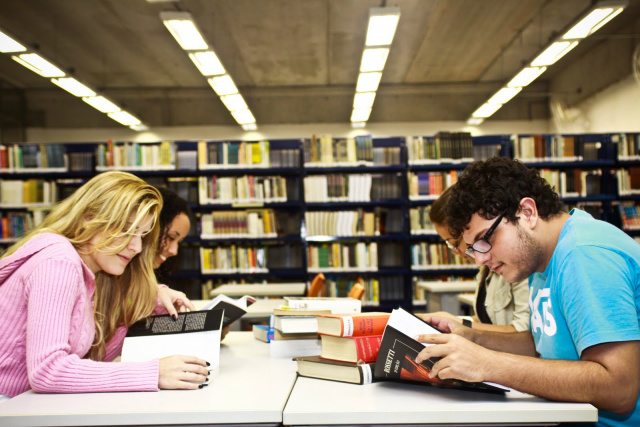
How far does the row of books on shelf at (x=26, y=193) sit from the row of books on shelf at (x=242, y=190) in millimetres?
1823

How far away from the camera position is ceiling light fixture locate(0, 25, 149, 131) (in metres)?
4.12

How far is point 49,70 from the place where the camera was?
4891 mm

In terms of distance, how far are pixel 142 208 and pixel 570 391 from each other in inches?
48.6

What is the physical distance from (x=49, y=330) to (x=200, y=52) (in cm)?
394

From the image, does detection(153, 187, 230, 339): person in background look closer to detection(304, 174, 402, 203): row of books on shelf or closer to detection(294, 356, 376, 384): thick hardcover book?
detection(294, 356, 376, 384): thick hardcover book

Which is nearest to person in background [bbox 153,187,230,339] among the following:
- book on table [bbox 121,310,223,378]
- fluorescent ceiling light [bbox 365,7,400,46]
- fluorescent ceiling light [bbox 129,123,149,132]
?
book on table [bbox 121,310,223,378]

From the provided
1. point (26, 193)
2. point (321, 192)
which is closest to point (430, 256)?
point (321, 192)

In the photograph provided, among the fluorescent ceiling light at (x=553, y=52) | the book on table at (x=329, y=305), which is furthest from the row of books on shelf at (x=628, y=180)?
the book on table at (x=329, y=305)

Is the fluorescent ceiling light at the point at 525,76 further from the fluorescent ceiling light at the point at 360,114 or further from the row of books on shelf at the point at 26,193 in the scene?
the row of books on shelf at the point at 26,193

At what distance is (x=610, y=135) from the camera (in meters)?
5.59

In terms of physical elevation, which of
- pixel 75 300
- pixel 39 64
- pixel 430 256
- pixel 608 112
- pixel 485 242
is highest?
pixel 39 64

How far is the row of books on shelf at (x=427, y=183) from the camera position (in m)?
5.47

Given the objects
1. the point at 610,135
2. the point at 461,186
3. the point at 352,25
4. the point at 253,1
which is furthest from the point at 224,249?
the point at 610,135

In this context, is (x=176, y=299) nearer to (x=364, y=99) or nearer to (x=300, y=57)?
(x=364, y=99)
